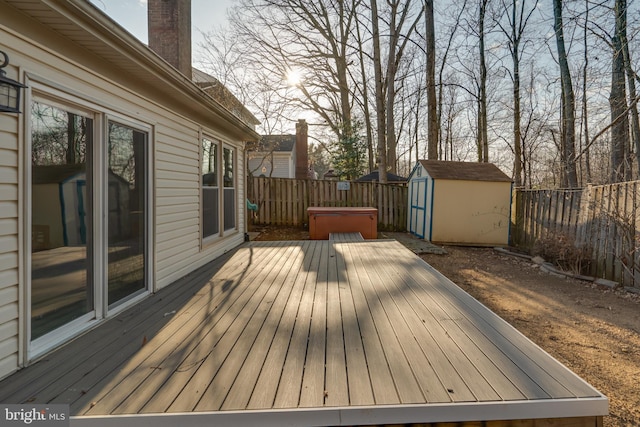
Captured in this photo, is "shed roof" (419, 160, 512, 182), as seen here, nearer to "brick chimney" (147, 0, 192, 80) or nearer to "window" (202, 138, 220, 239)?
"window" (202, 138, 220, 239)

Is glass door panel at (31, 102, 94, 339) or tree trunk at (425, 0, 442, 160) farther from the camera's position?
tree trunk at (425, 0, 442, 160)

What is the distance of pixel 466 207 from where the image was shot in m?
8.72

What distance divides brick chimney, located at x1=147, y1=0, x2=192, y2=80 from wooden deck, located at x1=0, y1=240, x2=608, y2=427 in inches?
164

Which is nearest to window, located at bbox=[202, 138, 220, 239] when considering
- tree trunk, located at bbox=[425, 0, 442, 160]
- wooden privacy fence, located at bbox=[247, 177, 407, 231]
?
wooden privacy fence, located at bbox=[247, 177, 407, 231]

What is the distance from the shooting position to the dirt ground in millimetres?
2684

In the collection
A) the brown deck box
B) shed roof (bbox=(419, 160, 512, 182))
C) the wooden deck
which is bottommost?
the wooden deck

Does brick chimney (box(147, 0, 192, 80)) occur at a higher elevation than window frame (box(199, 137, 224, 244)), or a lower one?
higher

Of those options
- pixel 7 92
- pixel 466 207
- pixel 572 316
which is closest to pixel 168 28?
pixel 7 92

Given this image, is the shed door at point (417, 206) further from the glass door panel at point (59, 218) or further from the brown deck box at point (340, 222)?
the glass door panel at point (59, 218)

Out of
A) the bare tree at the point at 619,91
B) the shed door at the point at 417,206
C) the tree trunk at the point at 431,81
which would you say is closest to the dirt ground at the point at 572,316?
the shed door at the point at 417,206

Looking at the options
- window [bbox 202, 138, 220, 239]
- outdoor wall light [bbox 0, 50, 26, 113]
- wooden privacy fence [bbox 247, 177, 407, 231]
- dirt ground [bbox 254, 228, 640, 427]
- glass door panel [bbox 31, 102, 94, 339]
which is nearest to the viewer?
outdoor wall light [bbox 0, 50, 26, 113]

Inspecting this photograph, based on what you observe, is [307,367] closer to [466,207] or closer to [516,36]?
[466,207]

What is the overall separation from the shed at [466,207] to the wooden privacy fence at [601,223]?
911 mm

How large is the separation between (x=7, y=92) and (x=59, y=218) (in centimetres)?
82
